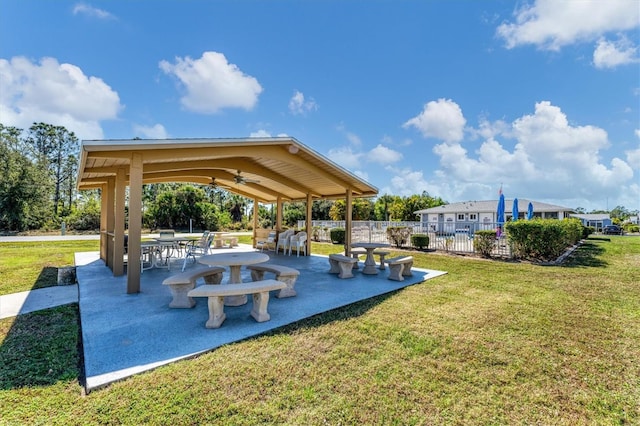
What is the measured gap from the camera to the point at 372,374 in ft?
9.57

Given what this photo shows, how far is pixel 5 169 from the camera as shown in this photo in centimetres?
2541

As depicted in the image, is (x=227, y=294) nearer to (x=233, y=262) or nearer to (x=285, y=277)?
(x=233, y=262)

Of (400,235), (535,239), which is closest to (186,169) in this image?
(400,235)

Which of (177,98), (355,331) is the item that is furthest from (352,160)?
(355,331)

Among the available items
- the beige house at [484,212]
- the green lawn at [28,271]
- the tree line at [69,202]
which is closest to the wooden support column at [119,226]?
the green lawn at [28,271]

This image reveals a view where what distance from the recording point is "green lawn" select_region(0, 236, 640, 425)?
234 centimetres

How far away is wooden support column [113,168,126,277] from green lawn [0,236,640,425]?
2231 mm

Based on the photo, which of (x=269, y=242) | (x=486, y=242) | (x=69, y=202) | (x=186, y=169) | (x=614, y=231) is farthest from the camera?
(x=69, y=202)

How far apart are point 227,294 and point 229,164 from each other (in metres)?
5.22

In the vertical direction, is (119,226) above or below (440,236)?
above

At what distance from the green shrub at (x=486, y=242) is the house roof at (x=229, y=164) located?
15.0ft

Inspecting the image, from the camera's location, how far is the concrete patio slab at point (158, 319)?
316 centimetres

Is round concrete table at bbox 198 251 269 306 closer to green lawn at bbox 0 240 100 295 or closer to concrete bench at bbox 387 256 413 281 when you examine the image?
concrete bench at bbox 387 256 413 281

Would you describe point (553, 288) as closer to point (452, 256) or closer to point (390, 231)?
point (452, 256)
